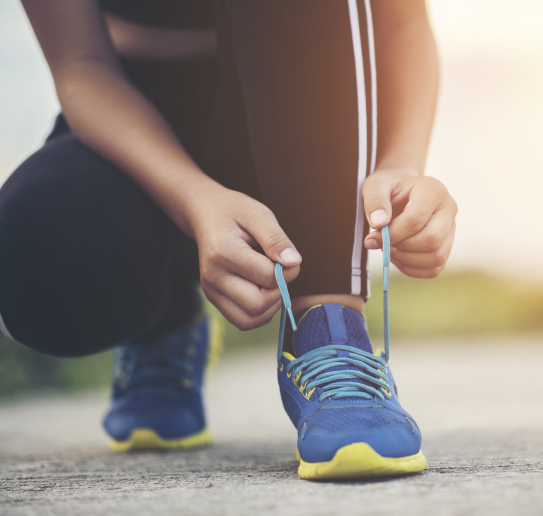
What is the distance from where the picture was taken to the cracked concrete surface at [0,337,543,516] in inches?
18.6

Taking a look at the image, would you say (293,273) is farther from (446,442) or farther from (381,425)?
(446,442)

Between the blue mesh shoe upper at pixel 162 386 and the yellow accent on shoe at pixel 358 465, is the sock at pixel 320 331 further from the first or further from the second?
the blue mesh shoe upper at pixel 162 386

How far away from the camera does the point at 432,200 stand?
0.67 metres

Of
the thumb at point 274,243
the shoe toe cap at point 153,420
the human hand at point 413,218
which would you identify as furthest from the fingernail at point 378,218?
the shoe toe cap at point 153,420

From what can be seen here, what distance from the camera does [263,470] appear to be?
68cm

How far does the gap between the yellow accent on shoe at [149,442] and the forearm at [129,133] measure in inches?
16.4

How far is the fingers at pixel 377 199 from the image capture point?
659mm

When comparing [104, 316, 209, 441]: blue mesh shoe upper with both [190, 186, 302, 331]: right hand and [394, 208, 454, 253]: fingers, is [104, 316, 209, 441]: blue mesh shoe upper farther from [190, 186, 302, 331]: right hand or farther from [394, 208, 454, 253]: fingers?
[394, 208, 454, 253]: fingers

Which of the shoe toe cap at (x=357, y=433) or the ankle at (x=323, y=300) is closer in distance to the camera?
the shoe toe cap at (x=357, y=433)

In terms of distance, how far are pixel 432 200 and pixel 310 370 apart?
26 cm

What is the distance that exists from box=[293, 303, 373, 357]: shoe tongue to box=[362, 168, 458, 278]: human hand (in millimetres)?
94

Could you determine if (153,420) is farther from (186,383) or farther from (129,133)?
(129,133)


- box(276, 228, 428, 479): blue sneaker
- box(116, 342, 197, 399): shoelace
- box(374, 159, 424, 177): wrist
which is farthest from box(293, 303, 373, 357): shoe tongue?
box(116, 342, 197, 399): shoelace

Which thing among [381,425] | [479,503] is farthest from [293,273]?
[479,503]
